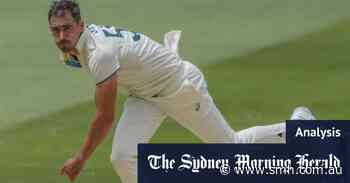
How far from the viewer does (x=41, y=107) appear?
1445 cm

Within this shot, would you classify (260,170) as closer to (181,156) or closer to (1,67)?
(181,156)

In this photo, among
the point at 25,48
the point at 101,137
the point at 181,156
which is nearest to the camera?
the point at 181,156

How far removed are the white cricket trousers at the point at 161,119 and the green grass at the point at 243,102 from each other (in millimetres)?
1653

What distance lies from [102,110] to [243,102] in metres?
5.09

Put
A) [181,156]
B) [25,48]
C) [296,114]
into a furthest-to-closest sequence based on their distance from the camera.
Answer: [25,48] < [296,114] < [181,156]

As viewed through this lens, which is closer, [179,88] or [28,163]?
[179,88]

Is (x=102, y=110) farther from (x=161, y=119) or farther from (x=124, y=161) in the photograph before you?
(x=161, y=119)

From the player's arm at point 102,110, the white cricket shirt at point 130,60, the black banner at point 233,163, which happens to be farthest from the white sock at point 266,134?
the black banner at point 233,163

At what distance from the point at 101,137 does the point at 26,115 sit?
15.6 feet

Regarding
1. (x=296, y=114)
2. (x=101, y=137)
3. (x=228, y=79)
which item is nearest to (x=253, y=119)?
(x=228, y=79)

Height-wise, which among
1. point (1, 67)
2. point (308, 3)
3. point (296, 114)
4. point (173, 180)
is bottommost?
point (173, 180)

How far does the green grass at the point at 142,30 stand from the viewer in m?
15.0

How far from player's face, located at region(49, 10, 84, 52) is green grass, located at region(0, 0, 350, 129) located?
4.82 metres

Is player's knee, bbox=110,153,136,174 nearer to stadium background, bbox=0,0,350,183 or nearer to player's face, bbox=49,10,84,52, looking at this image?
player's face, bbox=49,10,84,52
